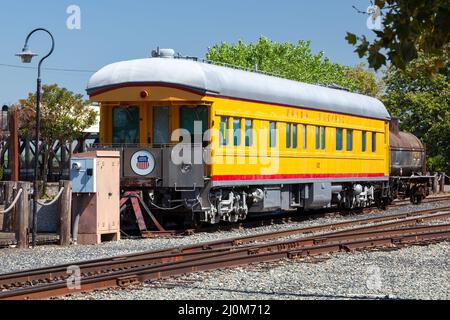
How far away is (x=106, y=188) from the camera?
18.4 meters

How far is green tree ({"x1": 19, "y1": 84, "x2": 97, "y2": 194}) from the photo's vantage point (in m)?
45.8

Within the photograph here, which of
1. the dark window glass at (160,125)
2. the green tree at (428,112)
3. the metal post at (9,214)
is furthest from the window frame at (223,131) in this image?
the green tree at (428,112)

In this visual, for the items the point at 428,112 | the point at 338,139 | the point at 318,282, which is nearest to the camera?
the point at 318,282

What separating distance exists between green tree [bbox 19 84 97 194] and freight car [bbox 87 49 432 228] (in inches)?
951

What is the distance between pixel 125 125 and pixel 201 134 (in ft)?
6.01

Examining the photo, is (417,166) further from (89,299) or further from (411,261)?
(89,299)

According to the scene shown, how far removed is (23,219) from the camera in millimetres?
16781

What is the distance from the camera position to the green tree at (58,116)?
45.8m

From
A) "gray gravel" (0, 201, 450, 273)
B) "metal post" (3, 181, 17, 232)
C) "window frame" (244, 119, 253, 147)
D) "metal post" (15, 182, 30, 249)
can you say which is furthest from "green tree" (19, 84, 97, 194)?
"metal post" (15, 182, 30, 249)

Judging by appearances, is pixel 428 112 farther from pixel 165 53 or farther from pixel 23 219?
pixel 23 219

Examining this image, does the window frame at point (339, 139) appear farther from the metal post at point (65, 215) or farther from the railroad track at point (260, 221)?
the metal post at point (65, 215)

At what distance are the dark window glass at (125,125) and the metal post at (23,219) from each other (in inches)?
148

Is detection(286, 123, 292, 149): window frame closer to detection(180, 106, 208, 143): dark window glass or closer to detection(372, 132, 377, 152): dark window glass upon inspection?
detection(180, 106, 208, 143): dark window glass

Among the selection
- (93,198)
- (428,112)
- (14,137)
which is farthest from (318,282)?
(428,112)
